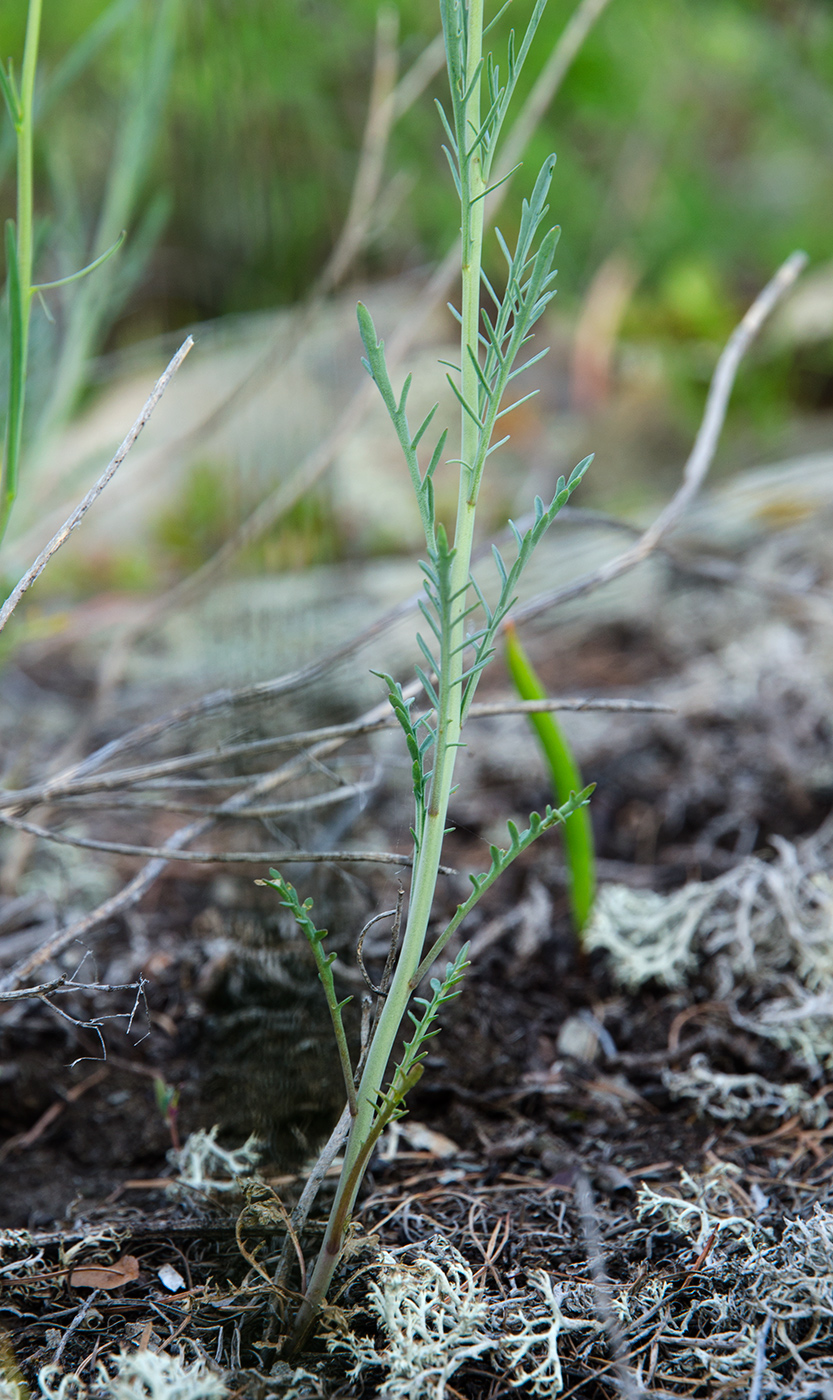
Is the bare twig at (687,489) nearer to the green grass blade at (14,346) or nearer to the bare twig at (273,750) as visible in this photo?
the bare twig at (273,750)

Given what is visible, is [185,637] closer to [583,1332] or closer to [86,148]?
[583,1332]

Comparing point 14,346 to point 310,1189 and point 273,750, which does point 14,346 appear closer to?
point 273,750

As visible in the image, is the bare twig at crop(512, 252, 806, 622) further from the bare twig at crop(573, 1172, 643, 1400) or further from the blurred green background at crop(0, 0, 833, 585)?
the blurred green background at crop(0, 0, 833, 585)

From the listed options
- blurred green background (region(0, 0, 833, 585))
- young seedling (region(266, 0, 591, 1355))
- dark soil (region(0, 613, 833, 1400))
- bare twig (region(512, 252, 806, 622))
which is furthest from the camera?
blurred green background (region(0, 0, 833, 585))

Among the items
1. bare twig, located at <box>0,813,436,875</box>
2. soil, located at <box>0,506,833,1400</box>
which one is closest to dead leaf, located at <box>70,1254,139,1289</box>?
soil, located at <box>0,506,833,1400</box>

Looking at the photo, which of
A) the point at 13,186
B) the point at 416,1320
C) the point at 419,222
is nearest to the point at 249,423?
the point at 416,1320

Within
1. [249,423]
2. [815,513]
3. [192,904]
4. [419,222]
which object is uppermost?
[419,222]

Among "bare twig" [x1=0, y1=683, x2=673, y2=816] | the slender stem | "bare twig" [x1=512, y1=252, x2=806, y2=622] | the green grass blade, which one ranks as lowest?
"bare twig" [x1=0, y1=683, x2=673, y2=816]
